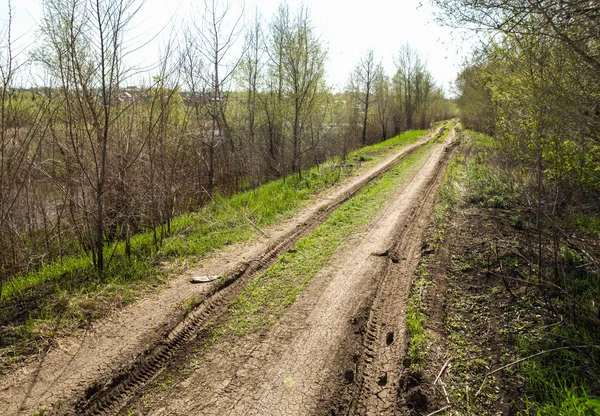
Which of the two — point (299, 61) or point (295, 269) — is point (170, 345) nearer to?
point (295, 269)

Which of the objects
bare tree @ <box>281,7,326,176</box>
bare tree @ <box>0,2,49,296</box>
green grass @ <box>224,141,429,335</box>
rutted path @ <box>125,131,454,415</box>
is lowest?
rutted path @ <box>125,131,454,415</box>

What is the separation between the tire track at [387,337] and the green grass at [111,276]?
124 inches

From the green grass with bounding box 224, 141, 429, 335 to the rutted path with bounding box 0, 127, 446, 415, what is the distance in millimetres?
584

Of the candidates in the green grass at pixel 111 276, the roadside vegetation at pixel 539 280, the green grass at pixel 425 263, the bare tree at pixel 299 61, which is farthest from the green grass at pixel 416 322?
the bare tree at pixel 299 61

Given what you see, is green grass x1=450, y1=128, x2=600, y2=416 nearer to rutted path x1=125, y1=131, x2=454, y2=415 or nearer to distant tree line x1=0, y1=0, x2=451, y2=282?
rutted path x1=125, y1=131, x2=454, y2=415

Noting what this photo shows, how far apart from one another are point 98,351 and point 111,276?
176 cm

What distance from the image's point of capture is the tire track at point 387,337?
314cm

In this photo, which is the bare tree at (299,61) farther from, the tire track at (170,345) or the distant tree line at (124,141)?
the tire track at (170,345)

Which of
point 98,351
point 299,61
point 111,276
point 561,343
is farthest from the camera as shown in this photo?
point 299,61

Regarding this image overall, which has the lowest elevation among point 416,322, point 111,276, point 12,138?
point 416,322

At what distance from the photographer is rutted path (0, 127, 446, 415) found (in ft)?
10.5

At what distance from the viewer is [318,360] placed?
142 inches

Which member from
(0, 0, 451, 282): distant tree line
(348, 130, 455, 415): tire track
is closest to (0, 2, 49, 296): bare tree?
(0, 0, 451, 282): distant tree line

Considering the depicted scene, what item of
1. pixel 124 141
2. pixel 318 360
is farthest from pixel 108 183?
pixel 318 360
